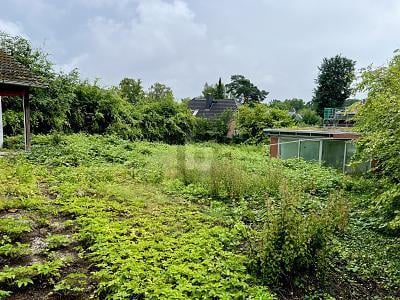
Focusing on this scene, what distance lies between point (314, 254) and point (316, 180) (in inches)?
211

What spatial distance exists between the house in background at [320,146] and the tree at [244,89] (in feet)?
Result: 152

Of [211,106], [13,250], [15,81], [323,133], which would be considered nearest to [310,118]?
[211,106]

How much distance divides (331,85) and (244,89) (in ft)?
79.4

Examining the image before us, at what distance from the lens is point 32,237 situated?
13.8 ft

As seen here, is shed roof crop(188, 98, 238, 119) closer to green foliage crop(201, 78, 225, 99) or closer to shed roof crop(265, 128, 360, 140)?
green foliage crop(201, 78, 225, 99)

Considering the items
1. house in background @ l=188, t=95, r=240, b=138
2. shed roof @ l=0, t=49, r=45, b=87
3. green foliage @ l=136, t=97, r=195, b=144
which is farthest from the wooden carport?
house in background @ l=188, t=95, r=240, b=138

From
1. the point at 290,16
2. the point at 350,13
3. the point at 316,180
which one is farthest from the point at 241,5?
the point at 316,180

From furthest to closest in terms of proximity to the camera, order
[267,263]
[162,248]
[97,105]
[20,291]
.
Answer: [97,105] < [162,248] < [267,263] < [20,291]

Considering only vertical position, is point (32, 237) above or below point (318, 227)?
below

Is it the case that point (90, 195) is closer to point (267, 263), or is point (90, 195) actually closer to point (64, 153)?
point (267, 263)

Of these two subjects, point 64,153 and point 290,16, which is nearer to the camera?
point 64,153

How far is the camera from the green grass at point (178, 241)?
3281mm

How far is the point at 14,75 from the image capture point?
8.98 meters

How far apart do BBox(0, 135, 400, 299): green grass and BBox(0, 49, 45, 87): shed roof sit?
277cm
